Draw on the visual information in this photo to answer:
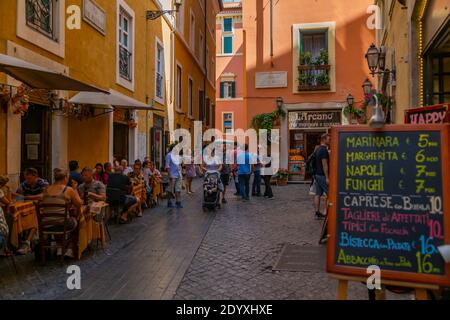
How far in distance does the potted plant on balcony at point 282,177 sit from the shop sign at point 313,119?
2.09 m

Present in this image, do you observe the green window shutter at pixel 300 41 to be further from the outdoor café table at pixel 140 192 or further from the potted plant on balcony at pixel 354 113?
the outdoor café table at pixel 140 192

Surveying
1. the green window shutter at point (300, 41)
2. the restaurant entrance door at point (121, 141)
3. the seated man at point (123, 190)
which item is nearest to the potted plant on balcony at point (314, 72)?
the green window shutter at point (300, 41)

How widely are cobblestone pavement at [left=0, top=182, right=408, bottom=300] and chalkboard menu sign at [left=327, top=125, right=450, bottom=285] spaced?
1234mm

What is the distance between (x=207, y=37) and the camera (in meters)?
29.2

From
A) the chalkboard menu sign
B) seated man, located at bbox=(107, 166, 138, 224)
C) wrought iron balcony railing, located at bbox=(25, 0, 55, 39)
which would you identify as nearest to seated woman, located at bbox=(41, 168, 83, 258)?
seated man, located at bbox=(107, 166, 138, 224)

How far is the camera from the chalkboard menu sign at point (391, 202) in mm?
3471

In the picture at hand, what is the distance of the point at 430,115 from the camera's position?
190 inches

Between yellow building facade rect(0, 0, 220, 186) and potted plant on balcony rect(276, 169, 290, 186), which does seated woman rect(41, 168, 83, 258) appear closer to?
yellow building facade rect(0, 0, 220, 186)

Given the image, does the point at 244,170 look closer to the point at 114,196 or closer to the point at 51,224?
the point at 114,196

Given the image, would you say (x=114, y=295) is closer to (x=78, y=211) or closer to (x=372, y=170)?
(x=78, y=211)

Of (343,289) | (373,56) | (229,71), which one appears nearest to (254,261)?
(343,289)

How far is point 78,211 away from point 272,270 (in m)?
2.68

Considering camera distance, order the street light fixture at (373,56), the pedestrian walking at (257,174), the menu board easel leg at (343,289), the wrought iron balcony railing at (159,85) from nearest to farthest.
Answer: the menu board easel leg at (343,289) → the street light fixture at (373,56) → the pedestrian walking at (257,174) → the wrought iron balcony railing at (159,85)

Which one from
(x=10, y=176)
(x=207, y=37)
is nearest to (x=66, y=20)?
(x=10, y=176)
